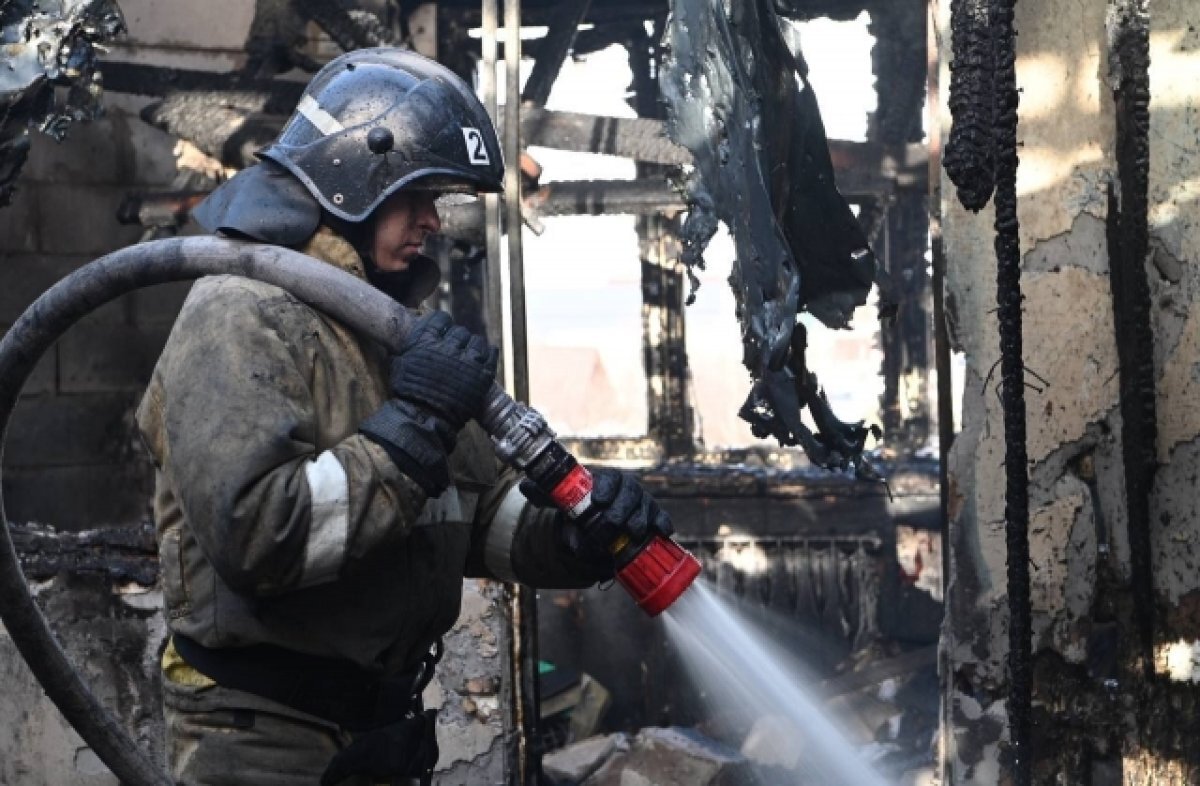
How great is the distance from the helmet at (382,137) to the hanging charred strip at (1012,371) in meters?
1.09

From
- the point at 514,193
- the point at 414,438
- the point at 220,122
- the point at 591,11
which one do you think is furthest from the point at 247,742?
the point at 591,11

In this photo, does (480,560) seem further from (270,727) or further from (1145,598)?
(1145,598)

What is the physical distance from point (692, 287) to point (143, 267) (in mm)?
1750

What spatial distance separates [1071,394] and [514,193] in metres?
2.15

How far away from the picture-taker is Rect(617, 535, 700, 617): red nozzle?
9.50ft

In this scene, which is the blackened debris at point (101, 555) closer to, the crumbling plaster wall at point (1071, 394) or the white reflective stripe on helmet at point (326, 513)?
the crumbling plaster wall at point (1071, 394)

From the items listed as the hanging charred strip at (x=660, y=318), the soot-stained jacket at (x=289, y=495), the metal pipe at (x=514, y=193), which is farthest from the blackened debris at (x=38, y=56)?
the hanging charred strip at (x=660, y=318)

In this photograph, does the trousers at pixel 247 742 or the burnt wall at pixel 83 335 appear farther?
the burnt wall at pixel 83 335

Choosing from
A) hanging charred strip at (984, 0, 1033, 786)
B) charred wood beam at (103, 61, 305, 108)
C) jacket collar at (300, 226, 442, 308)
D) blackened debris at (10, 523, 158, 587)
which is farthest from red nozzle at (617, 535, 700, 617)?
charred wood beam at (103, 61, 305, 108)

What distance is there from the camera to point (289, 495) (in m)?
2.59

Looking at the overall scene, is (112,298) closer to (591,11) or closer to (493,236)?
(493,236)

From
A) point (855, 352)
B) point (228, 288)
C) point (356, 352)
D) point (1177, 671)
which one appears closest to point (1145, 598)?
point (1177, 671)

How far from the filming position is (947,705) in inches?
176

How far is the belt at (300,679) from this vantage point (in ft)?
9.19
